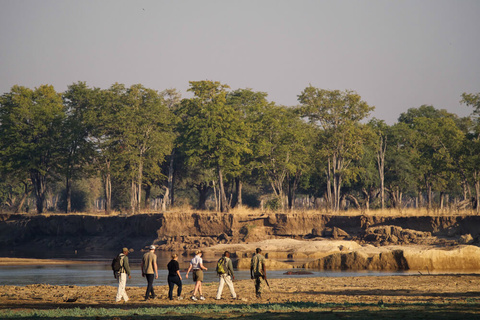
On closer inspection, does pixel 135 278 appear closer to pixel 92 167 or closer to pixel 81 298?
pixel 81 298

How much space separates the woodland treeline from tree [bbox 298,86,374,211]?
0.37ft

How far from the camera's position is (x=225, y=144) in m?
68.5

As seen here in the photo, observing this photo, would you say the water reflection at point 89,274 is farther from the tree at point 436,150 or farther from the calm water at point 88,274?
the tree at point 436,150

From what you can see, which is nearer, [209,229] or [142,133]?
[209,229]

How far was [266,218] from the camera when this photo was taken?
6406 cm

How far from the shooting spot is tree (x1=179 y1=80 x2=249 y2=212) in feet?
227

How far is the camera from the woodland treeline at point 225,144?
70250 mm

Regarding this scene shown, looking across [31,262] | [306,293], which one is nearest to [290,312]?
[306,293]

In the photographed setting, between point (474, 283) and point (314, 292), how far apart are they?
7.64 metres

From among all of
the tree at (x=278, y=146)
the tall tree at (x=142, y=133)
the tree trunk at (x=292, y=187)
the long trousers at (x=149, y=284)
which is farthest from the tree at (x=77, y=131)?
the long trousers at (x=149, y=284)

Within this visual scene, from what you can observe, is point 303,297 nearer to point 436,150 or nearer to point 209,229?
point 209,229

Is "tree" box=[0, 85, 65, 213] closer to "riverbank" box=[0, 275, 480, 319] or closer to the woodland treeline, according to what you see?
the woodland treeline

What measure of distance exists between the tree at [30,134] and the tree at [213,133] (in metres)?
18.0

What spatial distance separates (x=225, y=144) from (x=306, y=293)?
43.6 meters
